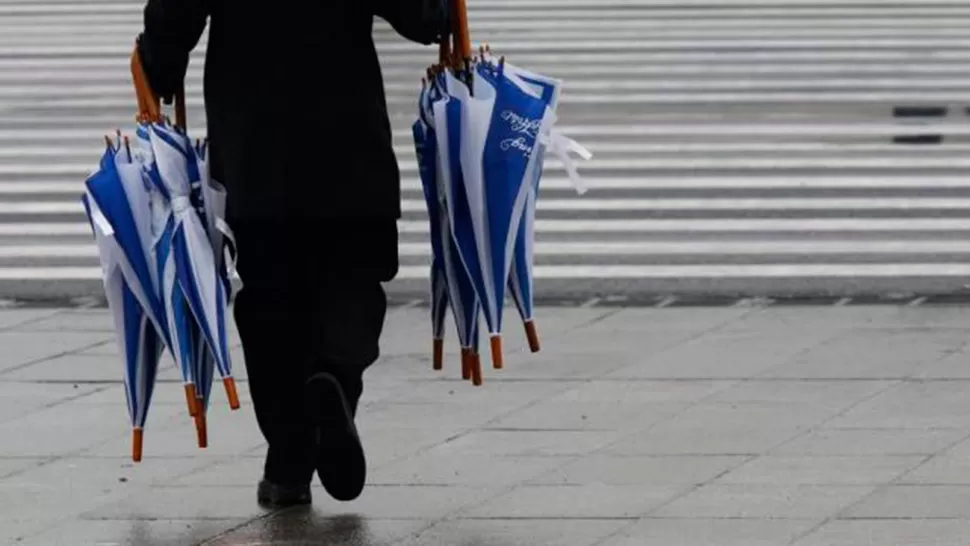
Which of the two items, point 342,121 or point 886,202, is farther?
point 886,202

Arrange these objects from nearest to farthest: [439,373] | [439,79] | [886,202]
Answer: [439,79], [439,373], [886,202]

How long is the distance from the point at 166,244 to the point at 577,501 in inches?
49.5

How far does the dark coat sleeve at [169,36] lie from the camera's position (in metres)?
5.84

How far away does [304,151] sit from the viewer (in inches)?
230

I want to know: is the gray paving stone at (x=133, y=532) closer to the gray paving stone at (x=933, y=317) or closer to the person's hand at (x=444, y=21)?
the person's hand at (x=444, y=21)

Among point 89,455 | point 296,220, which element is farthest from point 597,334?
point 296,220

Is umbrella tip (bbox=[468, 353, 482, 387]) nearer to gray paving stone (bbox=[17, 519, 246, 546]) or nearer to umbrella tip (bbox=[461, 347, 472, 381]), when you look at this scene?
umbrella tip (bbox=[461, 347, 472, 381])

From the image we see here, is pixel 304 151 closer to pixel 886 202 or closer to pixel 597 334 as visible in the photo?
pixel 597 334

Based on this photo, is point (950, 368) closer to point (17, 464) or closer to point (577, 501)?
point (577, 501)

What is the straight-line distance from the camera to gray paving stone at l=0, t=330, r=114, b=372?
8.80 meters

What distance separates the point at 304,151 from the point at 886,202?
5.98m

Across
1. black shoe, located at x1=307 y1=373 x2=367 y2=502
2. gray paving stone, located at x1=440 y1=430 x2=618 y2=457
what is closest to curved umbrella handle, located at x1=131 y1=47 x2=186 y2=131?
black shoe, located at x1=307 y1=373 x2=367 y2=502

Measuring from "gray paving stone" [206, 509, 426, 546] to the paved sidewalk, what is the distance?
10 mm

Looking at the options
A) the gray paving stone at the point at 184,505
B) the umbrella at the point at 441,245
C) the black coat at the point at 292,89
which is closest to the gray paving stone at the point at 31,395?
the gray paving stone at the point at 184,505
